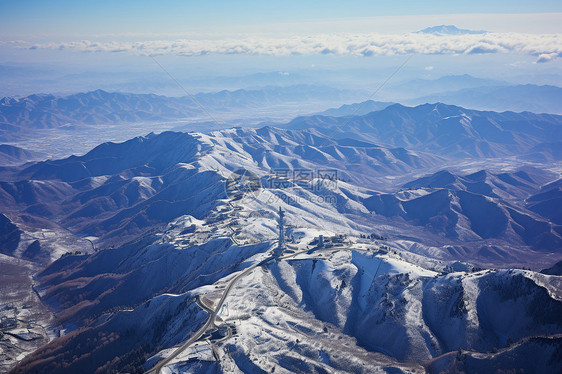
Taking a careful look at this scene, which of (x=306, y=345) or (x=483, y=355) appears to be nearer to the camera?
(x=483, y=355)

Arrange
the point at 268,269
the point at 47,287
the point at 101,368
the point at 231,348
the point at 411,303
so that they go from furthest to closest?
the point at 47,287 → the point at 268,269 → the point at 411,303 → the point at 101,368 → the point at 231,348

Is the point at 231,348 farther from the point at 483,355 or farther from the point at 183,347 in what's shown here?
the point at 483,355

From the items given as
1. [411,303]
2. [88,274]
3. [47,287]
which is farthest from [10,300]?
[411,303]

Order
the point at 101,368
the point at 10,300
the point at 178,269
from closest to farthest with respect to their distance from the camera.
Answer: the point at 101,368 < the point at 178,269 < the point at 10,300

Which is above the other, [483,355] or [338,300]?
[483,355]

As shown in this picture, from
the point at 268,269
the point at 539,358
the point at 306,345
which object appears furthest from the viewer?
the point at 268,269

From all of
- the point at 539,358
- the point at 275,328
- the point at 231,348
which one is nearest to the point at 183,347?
the point at 231,348

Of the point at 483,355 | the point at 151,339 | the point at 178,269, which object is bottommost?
the point at 178,269

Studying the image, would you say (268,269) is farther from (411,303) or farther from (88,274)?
(88,274)

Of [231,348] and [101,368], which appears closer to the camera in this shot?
[231,348]
